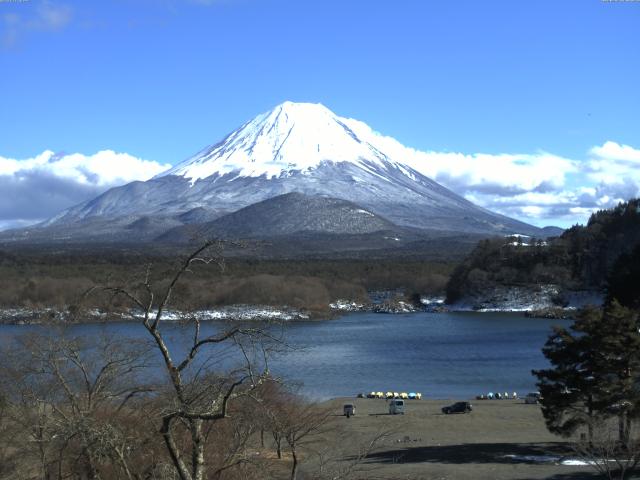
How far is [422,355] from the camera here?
31859 millimetres

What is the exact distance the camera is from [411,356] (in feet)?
103

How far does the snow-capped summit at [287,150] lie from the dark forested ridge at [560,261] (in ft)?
386

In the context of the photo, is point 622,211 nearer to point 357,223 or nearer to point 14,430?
point 14,430

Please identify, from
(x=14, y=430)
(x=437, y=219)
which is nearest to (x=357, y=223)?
(x=437, y=219)

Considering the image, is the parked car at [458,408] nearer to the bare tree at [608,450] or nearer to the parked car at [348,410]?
the parked car at [348,410]

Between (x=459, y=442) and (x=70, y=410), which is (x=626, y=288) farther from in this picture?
(x=70, y=410)

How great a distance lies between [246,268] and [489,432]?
50278mm

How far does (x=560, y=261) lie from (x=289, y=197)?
9224 cm

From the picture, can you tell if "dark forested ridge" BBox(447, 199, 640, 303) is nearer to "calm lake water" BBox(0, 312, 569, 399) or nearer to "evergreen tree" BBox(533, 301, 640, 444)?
"calm lake water" BBox(0, 312, 569, 399)

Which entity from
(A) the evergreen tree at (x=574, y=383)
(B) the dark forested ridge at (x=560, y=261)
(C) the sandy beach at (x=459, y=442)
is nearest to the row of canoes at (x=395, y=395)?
(C) the sandy beach at (x=459, y=442)

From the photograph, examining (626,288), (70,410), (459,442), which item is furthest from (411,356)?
(70,410)

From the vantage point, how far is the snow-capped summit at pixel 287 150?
183m

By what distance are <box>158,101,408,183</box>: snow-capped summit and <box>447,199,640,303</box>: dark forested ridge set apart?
386 ft

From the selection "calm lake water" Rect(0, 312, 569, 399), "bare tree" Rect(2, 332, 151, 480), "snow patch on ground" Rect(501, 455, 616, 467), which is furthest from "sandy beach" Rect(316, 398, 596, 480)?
"bare tree" Rect(2, 332, 151, 480)
